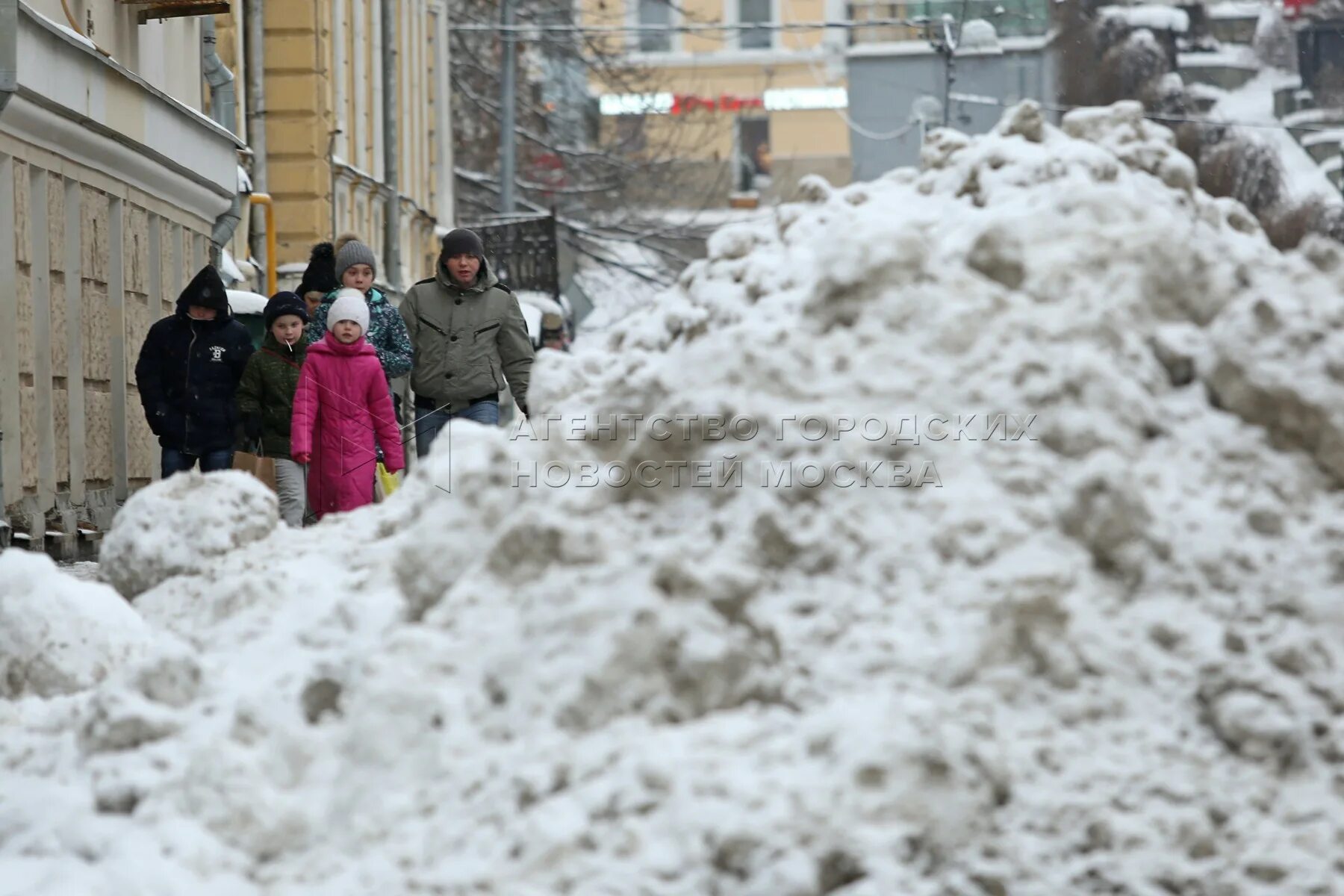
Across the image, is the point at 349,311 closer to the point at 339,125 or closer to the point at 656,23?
the point at 339,125

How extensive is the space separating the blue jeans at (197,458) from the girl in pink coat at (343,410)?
1380 millimetres

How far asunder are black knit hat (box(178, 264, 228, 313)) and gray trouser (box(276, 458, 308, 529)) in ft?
3.69

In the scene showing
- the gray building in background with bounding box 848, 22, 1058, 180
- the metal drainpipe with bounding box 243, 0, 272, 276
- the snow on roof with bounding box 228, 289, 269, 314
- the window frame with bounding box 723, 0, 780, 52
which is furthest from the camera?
the window frame with bounding box 723, 0, 780, 52

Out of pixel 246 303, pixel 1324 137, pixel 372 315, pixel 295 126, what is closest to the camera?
pixel 372 315

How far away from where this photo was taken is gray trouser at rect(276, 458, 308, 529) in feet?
28.3

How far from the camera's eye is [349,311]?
8.00m

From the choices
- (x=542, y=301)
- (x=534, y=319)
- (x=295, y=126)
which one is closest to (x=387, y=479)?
(x=295, y=126)

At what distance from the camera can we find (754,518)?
4.16 metres

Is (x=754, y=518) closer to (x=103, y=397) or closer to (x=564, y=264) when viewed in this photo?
(x=103, y=397)

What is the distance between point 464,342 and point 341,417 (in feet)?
2.07

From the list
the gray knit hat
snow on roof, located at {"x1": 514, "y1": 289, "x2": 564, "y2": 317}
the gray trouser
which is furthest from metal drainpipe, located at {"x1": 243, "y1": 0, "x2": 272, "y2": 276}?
the gray trouser

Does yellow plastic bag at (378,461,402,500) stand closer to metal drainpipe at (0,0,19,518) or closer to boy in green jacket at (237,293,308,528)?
boy in green jacket at (237,293,308,528)

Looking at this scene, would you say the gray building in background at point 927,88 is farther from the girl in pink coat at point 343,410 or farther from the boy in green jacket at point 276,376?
the girl in pink coat at point 343,410

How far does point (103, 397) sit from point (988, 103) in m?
23.6
